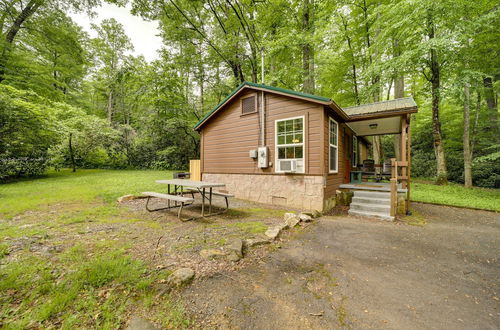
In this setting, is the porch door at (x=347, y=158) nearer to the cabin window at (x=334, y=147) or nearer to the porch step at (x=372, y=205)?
the cabin window at (x=334, y=147)

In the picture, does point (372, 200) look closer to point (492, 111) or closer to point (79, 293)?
point (79, 293)

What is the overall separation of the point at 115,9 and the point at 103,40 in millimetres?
15548

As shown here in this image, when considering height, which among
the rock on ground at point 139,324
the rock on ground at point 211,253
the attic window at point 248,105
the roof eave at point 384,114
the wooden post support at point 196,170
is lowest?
the rock on ground at point 139,324

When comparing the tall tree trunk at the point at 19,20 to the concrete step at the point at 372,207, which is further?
the tall tree trunk at the point at 19,20

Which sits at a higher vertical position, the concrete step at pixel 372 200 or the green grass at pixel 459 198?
the concrete step at pixel 372 200

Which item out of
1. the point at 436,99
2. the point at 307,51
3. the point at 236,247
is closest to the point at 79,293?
the point at 236,247

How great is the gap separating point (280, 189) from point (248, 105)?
3.48 m

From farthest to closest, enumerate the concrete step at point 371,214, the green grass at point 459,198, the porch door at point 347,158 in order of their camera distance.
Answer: the porch door at point 347,158
the green grass at point 459,198
the concrete step at point 371,214

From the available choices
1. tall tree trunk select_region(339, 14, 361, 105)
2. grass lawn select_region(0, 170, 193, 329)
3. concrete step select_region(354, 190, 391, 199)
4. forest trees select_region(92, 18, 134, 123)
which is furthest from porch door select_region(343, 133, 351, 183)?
forest trees select_region(92, 18, 134, 123)

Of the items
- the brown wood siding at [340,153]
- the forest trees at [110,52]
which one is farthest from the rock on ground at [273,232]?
the forest trees at [110,52]

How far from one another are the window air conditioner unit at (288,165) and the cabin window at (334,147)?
1268mm

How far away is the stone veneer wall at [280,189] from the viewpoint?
6000 mm

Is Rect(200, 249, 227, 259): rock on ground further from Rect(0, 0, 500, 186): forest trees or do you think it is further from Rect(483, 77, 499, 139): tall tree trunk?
Rect(483, 77, 499, 139): tall tree trunk

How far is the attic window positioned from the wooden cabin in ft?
0.11
